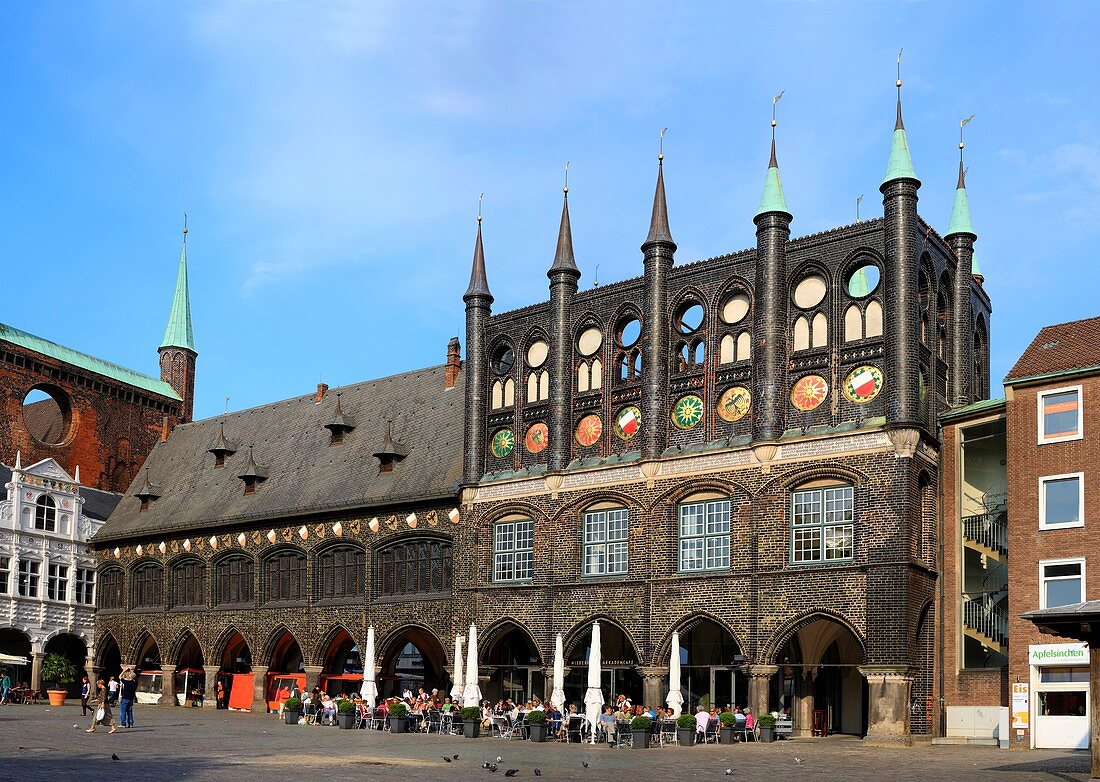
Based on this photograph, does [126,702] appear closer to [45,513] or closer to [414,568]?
[414,568]

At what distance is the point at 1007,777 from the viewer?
2473cm

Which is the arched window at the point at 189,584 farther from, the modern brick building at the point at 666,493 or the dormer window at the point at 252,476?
the dormer window at the point at 252,476

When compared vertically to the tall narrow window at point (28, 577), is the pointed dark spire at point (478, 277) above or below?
above

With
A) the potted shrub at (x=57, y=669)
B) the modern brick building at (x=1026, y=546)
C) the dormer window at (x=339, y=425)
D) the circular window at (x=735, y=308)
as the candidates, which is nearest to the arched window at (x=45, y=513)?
the potted shrub at (x=57, y=669)

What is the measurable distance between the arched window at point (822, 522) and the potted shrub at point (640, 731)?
7.24 m

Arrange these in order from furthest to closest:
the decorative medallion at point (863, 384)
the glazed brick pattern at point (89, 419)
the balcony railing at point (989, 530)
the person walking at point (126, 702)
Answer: the glazed brick pattern at point (89, 419) < the balcony railing at point (989, 530) < the decorative medallion at point (863, 384) < the person walking at point (126, 702)

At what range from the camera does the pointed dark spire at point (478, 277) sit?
49.5m

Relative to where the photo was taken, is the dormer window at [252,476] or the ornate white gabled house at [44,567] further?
the ornate white gabled house at [44,567]

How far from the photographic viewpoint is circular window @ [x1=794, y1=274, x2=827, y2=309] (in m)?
40.5

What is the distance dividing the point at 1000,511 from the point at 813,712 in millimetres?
8590

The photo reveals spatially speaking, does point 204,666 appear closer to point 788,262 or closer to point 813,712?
point 813,712

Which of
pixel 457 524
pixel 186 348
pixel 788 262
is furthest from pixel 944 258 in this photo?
pixel 186 348

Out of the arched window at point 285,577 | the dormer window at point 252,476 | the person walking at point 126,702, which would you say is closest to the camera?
the person walking at point 126,702

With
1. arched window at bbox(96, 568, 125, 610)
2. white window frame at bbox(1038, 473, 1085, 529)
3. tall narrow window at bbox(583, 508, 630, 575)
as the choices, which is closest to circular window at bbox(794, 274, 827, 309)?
white window frame at bbox(1038, 473, 1085, 529)
